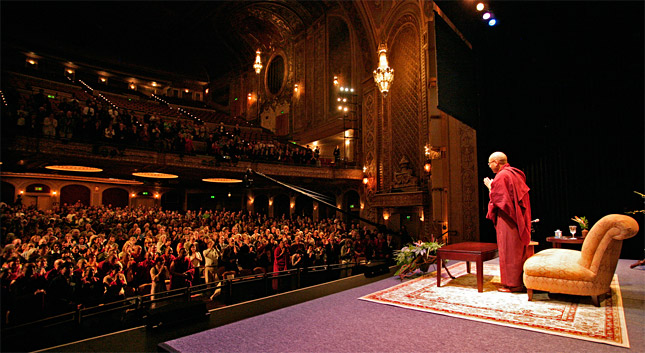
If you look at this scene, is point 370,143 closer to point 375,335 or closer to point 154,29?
point 375,335

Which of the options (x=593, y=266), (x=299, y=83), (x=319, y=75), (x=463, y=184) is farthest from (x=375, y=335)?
(x=299, y=83)

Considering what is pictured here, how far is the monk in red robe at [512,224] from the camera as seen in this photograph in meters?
3.99

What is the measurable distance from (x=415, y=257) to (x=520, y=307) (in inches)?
79.4

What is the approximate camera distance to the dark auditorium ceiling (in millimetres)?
21891

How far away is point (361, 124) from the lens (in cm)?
1781

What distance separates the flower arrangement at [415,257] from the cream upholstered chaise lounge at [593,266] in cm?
183

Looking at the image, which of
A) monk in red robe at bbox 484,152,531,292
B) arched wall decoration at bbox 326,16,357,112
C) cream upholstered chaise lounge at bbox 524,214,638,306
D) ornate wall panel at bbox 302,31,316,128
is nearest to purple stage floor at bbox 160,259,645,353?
cream upholstered chaise lounge at bbox 524,214,638,306

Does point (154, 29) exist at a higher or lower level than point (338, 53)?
higher

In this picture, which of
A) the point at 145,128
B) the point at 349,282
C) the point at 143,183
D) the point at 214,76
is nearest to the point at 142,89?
the point at 214,76

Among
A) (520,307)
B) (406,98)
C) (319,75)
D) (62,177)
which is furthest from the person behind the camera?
(319,75)

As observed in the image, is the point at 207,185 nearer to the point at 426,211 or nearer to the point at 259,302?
the point at 426,211

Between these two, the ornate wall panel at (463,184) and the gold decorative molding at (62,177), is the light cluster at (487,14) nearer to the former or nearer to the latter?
the ornate wall panel at (463,184)

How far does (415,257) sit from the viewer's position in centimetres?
536

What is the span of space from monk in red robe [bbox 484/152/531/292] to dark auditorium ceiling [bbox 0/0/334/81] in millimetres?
18651
